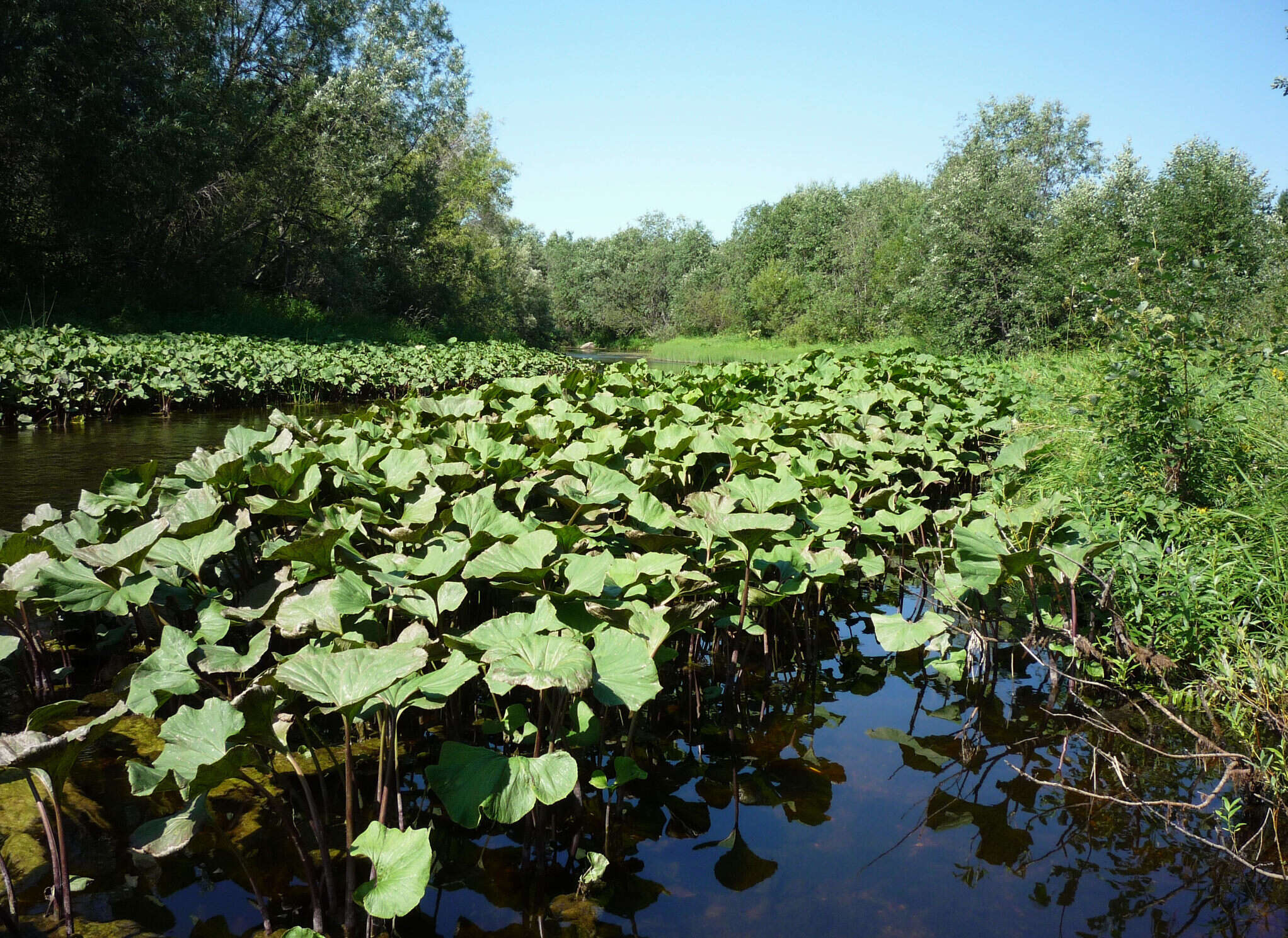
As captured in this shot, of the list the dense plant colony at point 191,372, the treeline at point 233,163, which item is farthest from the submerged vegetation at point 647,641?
the treeline at point 233,163

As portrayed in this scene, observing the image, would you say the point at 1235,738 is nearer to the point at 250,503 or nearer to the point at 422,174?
the point at 250,503

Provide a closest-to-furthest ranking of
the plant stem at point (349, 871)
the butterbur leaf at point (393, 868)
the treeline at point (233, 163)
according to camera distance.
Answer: the butterbur leaf at point (393, 868) → the plant stem at point (349, 871) → the treeline at point (233, 163)

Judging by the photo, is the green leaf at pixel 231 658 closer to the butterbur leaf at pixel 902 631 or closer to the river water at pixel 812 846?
the river water at pixel 812 846

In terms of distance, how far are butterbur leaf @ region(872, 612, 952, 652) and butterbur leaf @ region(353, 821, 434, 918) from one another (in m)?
1.56

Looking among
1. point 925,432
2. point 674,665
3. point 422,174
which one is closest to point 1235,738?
point 674,665

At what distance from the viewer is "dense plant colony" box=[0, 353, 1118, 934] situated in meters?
1.67

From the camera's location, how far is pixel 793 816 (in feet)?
8.00

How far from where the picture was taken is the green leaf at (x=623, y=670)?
184cm

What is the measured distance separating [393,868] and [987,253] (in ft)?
73.2

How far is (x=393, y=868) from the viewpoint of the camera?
5.18 ft

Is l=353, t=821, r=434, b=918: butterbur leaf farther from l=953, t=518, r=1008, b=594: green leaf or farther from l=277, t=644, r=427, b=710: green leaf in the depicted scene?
l=953, t=518, r=1008, b=594: green leaf

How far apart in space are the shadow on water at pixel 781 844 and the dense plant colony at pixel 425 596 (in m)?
0.10

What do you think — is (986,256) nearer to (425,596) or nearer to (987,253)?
(987,253)

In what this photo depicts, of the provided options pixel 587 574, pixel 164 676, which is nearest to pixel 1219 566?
pixel 587 574
